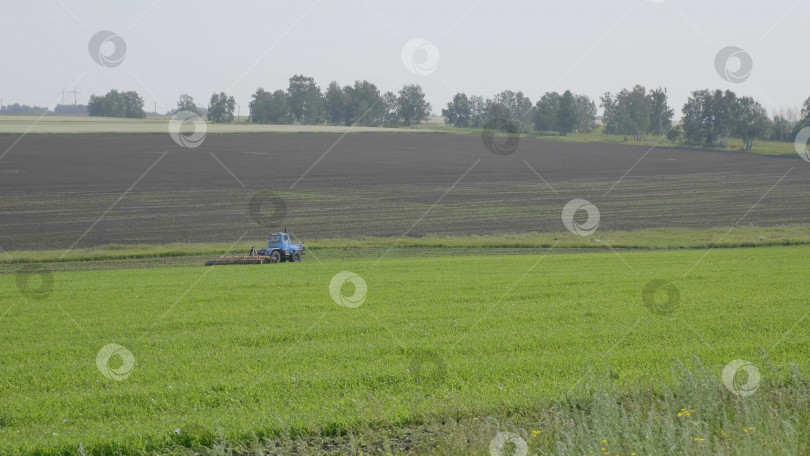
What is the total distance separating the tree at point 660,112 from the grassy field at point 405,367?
165043mm

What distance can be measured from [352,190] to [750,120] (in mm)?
96488

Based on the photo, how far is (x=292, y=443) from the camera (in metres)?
9.05

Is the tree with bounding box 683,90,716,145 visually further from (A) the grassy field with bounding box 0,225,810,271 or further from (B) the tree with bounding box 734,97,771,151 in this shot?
(A) the grassy field with bounding box 0,225,810,271

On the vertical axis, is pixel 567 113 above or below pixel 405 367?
above

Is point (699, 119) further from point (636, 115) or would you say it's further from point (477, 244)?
point (477, 244)

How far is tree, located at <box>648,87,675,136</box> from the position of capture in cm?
17738

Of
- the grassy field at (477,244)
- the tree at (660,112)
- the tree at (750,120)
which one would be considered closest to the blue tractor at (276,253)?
the grassy field at (477,244)

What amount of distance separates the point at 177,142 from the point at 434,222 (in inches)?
3477

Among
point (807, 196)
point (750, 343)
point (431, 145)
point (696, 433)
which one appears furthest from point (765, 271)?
point (431, 145)

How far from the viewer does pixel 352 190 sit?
252ft

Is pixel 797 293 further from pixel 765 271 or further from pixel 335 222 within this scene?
pixel 335 222

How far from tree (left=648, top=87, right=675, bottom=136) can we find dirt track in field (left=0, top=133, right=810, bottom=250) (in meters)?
46.0

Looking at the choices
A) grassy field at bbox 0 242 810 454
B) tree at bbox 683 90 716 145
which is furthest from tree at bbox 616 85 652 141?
grassy field at bbox 0 242 810 454

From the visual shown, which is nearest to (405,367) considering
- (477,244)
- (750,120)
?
(477,244)
